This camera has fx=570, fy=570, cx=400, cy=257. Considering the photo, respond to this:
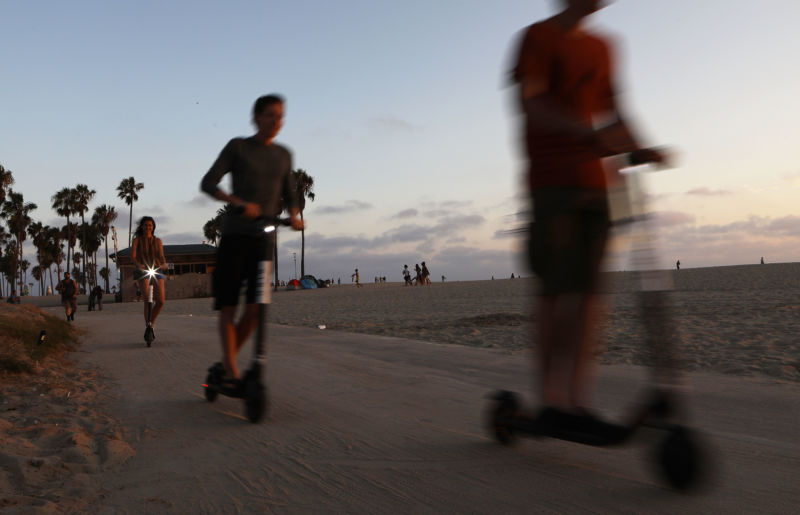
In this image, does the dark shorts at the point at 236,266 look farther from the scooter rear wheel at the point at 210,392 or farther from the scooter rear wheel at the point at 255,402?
the scooter rear wheel at the point at 255,402

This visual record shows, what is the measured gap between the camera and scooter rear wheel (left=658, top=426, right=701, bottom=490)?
1838mm

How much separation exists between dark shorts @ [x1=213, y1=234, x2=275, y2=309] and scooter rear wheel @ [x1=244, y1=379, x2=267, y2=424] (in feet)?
1.93

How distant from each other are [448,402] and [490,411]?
108 centimetres

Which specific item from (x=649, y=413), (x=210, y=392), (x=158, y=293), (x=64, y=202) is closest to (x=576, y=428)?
(x=649, y=413)

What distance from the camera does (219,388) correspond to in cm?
→ 346

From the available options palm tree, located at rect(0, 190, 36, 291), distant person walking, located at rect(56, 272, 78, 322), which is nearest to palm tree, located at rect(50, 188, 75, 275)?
palm tree, located at rect(0, 190, 36, 291)

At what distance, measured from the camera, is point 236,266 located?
3420mm

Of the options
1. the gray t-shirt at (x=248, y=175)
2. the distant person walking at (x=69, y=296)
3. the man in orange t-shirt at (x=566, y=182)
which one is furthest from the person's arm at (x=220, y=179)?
the distant person walking at (x=69, y=296)

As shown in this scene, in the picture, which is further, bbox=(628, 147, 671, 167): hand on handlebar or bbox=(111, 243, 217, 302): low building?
bbox=(111, 243, 217, 302): low building

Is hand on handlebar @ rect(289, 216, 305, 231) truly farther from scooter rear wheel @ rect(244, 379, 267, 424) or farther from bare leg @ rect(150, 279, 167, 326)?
bare leg @ rect(150, 279, 167, 326)

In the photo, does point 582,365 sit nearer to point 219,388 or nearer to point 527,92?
point 527,92

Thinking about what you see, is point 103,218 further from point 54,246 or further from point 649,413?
point 649,413

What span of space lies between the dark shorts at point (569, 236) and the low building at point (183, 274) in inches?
1312

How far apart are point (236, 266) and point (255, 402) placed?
83cm
